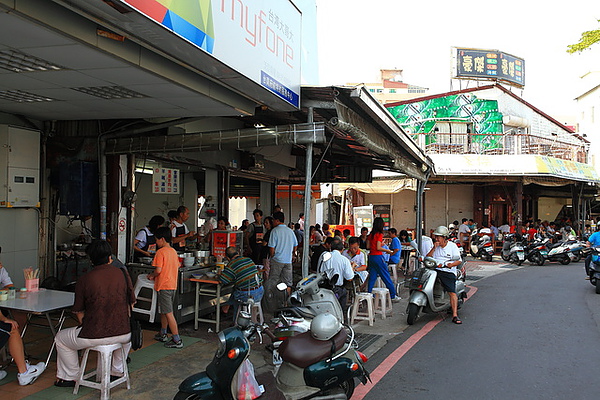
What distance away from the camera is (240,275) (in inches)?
255

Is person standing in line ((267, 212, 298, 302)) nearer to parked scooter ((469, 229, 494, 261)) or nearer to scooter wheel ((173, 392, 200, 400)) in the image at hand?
scooter wheel ((173, 392, 200, 400))

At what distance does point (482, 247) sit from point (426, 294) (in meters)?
12.5

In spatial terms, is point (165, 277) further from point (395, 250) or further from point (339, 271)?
point (395, 250)

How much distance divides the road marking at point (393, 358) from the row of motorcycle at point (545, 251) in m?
10.8

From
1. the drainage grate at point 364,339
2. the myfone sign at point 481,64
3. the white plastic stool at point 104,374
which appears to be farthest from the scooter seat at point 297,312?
the myfone sign at point 481,64

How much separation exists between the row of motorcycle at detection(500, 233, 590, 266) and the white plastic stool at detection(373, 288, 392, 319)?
10.7 meters

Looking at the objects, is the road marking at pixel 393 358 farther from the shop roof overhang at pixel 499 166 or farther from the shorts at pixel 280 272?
the shop roof overhang at pixel 499 166

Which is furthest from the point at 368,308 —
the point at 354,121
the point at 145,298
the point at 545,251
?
the point at 545,251

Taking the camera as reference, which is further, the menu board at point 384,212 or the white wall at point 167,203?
the menu board at point 384,212

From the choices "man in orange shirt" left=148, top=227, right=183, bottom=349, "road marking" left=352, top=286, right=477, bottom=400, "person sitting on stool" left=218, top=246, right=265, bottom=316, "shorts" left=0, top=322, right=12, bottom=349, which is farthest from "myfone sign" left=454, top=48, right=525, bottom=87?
"shorts" left=0, top=322, right=12, bottom=349

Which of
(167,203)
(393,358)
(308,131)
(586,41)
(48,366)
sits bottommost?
(393,358)

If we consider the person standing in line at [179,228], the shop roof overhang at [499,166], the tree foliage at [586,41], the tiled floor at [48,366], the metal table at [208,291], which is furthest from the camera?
the shop roof overhang at [499,166]

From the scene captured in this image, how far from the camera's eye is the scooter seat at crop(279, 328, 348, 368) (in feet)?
13.9

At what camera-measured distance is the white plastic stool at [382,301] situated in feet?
27.5
